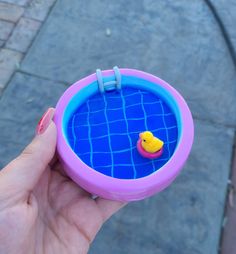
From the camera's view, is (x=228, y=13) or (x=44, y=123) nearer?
(x=44, y=123)

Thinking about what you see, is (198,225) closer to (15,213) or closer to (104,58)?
(15,213)

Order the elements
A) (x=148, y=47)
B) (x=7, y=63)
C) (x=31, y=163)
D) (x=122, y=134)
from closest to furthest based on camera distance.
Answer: (x=31, y=163), (x=122, y=134), (x=7, y=63), (x=148, y=47)

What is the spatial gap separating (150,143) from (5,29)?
56.6 inches

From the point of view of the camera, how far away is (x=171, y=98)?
1434 millimetres

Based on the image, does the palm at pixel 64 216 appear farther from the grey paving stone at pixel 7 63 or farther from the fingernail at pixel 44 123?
the grey paving stone at pixel 7 63

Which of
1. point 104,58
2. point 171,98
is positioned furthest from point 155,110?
point 104,58

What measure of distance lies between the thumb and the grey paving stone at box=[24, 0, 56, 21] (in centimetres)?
132

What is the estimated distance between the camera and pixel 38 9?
8.09 ft

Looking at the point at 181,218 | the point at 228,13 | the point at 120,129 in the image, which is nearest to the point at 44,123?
the point at 120,129

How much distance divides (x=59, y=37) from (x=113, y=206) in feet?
4.01

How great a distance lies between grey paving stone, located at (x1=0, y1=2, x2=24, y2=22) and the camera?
7.91ft

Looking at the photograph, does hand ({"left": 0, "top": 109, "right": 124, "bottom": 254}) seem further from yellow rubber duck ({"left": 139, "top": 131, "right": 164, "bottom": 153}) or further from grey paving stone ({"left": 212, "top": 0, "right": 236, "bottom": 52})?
grey paving stone ({"left": 212, "top": 0, "right": 236, "bottom": 52})

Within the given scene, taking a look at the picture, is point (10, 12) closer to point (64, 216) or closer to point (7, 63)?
point (7, 63)

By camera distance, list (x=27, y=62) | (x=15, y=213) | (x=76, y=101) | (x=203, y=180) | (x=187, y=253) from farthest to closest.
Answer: (x=27, y=62), (x=203, y=180), (x=187, y=253), (x=76, y=101), (x=15, y=213)
